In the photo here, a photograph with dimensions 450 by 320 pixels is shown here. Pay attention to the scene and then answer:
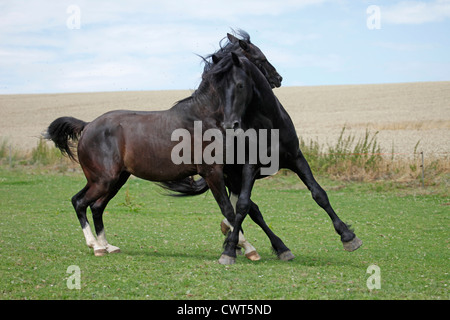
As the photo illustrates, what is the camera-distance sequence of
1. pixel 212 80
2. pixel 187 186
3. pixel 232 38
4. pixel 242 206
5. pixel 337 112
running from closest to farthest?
pixel 242 206, pixel 212 80, pixel 232 38, pixel 187 186, pixel 337 112

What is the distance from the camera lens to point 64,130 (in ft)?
29.2

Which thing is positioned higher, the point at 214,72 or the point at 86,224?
the point at 214,72

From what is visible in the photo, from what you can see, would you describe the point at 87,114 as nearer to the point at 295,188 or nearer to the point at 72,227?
the point at 295,188

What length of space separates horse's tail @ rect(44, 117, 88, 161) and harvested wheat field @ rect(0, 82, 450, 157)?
1573cm

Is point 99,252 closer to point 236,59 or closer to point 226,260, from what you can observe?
point 226,260

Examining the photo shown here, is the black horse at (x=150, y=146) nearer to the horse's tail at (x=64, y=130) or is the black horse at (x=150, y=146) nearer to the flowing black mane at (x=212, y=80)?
the flowing black mane at (x=212, y=80)

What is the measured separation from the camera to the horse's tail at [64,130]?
8.83 meters

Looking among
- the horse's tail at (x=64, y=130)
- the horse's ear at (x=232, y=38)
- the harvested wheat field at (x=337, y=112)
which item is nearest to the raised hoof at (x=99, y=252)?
the horse's tail at (x=64, y=130)

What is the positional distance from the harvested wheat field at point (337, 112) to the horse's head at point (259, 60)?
47.6 feet

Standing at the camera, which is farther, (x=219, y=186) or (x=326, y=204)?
(x=326, y=204)

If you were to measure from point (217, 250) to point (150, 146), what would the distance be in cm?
210

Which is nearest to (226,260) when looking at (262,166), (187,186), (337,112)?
(262,166)

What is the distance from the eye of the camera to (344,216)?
13.0m
